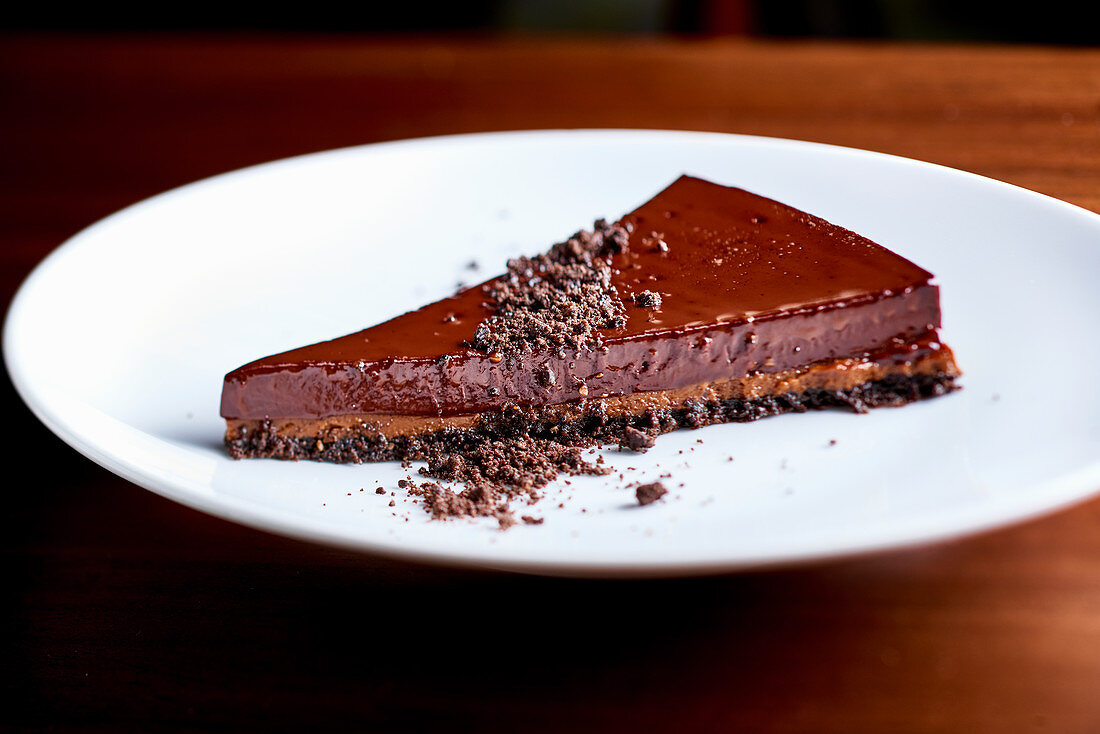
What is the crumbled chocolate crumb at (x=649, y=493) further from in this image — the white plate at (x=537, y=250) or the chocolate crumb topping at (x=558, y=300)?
the chocolate crumb topping at (x=558, y=300)

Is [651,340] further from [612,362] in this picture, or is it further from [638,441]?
[638,441]

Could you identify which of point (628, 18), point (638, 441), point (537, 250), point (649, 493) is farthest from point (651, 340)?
point (628, 18)

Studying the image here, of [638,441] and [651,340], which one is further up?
[651,340]

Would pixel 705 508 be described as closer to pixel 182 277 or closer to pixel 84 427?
pixel 84 427

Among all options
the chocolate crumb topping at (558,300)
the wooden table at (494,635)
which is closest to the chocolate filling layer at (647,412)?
the chocolate crumb topping at (558,300)

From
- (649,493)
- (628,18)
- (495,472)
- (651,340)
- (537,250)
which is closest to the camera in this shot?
(649,493)

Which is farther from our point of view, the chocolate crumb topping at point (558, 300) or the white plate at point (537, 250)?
the chocolate crumb topping at point (558, 300)

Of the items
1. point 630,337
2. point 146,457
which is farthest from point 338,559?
point 630,337
